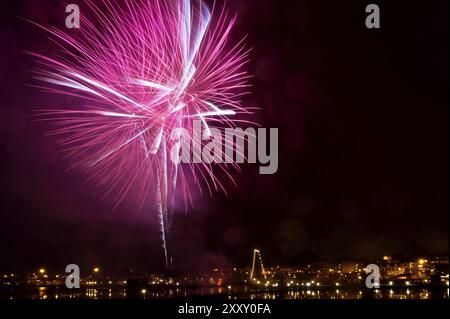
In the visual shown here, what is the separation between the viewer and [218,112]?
75.5ft

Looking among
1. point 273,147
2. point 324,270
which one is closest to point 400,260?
point 324,270
